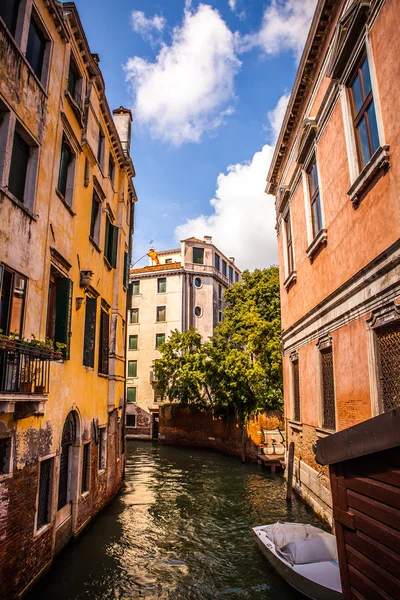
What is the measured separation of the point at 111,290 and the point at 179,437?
1794cm

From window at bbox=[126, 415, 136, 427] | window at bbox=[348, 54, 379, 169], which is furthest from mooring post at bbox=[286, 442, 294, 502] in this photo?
window at bbox=[126, 415, 136, 427]

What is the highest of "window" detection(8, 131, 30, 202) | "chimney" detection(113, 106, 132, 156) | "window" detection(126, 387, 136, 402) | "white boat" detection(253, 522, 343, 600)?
"chimney" detection(113, 106, 132, 156)

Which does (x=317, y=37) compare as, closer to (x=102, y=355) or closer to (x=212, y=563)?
(x=102, y=355)

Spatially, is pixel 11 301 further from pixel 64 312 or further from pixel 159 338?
pixel 159 338

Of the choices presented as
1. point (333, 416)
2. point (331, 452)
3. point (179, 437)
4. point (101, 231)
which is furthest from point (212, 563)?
point (179, 437)

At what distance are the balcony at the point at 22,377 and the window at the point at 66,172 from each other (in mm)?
3818

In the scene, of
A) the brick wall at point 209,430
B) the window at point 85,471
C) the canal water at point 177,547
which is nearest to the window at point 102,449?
the canal water at point 177,547

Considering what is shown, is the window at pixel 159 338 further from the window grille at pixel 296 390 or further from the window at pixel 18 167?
the window at pixel 18 167

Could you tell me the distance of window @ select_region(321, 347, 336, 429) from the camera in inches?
355

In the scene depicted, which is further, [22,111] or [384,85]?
[22,111]

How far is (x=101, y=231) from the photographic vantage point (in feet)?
38.4

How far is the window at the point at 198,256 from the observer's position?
34.6 m

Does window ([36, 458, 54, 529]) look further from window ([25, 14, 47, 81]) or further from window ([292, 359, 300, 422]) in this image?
window ([292, 359, 300, 422])

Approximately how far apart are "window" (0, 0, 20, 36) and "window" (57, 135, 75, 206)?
7.36ft
